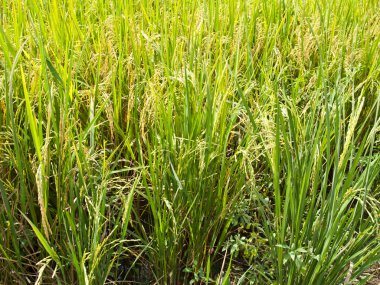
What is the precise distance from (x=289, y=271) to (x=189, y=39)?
1.06 metres

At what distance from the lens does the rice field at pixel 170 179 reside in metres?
1.32

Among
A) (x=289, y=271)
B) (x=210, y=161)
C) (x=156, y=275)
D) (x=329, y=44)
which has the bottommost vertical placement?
(x=156, y=275)

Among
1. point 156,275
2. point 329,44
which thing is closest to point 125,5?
point 329,44

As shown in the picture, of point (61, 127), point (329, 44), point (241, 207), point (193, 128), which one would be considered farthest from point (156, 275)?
point (329, 44)

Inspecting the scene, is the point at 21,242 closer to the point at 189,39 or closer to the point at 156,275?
the point at 156,275

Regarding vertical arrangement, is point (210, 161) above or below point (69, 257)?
above

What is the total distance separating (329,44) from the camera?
7.32 ft

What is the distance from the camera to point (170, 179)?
1.55 meters

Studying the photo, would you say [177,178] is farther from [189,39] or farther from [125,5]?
[125,5]

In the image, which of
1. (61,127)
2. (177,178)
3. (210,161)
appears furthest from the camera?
(210,161)

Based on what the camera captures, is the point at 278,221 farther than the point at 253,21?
No

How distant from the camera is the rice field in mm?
1324

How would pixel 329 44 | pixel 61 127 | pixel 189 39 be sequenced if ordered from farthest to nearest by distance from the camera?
pixel 329 44 < pixel 189 39 < pixel 61 127

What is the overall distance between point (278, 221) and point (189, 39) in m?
0.90
